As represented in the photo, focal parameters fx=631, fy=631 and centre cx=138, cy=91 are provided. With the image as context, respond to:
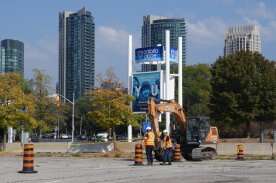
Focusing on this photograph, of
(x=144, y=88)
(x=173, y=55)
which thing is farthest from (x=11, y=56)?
(x=144, y=88)

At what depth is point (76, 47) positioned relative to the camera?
158m

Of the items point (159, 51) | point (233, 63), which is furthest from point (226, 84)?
point (159, 51)

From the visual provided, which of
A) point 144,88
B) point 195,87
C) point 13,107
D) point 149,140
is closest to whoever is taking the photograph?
point 149,140

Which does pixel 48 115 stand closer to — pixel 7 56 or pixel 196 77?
pixel 196 77

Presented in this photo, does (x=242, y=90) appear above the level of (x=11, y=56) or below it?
below

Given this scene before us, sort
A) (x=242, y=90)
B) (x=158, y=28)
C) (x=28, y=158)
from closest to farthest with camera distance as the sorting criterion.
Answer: (x=28, y=158) < (x=242, y=90) < (x=158, y=28)

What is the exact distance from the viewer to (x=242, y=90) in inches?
3100

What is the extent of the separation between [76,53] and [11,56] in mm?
21834

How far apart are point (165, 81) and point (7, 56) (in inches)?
4397

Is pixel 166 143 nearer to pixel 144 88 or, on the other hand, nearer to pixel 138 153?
pixel 138 153

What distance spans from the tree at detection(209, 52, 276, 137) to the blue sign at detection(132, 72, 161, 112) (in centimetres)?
1863

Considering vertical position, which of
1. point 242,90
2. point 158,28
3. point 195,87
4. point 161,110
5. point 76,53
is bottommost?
point 161,110

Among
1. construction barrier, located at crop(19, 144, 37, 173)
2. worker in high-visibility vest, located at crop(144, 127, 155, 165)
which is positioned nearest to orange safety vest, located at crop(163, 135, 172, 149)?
worker in high-visibility vest, located at crop(144, 127, 155, 165)

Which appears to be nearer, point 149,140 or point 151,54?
point 149,140
